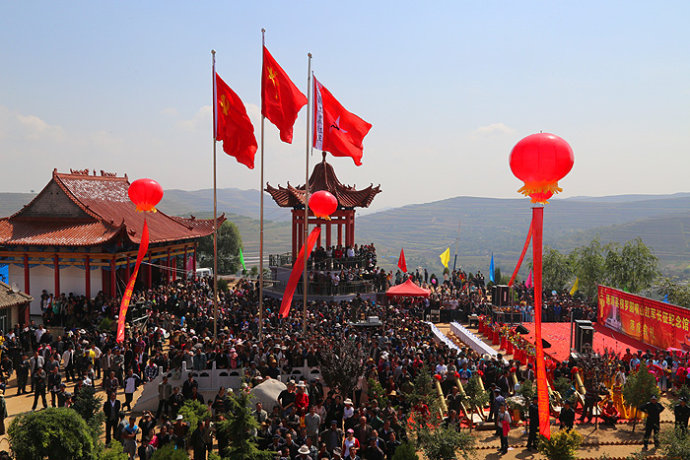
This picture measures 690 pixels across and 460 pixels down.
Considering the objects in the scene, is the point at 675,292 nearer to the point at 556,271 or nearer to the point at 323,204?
the point at 556,271

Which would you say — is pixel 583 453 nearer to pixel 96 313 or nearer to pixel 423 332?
pixel 423 332

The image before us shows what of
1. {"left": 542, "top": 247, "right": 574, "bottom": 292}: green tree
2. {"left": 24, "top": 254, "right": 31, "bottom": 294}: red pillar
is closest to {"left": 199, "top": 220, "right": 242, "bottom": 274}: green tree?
{"left": 24, "top": 254, "right": 31, "bottom": 294}: red pillar

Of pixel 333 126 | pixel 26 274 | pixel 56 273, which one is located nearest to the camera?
pixel 333 126

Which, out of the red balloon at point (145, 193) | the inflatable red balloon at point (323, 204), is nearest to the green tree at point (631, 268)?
the inflatable red balloon at point (323, 204)

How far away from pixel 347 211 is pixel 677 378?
17.5m

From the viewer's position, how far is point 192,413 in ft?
35.0

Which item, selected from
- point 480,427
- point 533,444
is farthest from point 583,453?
point 480,427

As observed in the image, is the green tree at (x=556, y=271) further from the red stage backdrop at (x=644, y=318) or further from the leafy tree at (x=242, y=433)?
the leafy tree at (x=242, y=433)

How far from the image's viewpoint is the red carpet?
22.6 meters

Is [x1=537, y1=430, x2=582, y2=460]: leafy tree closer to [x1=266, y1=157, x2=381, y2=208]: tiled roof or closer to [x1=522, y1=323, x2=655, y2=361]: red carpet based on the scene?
[x1=522, y1=323, x2=655, y2=361]: red carpet

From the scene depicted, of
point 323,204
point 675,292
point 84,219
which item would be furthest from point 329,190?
point 675,292

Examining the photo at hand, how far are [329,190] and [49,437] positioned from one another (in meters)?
22.1

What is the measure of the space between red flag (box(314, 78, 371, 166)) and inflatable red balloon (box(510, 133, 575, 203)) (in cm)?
687

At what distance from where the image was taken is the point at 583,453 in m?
12.0
